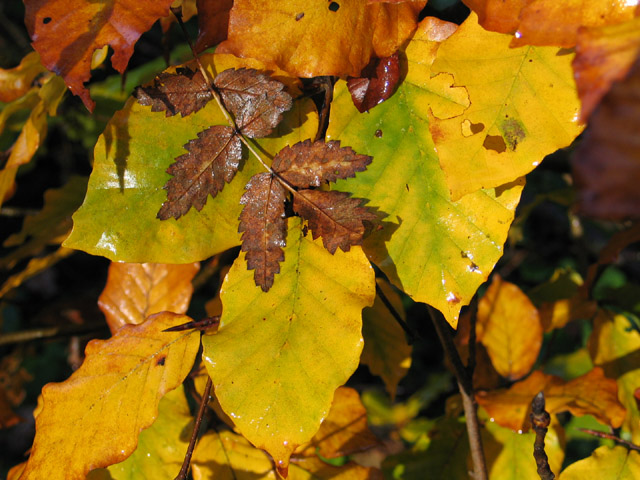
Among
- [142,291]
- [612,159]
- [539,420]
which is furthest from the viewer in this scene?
[142,291]

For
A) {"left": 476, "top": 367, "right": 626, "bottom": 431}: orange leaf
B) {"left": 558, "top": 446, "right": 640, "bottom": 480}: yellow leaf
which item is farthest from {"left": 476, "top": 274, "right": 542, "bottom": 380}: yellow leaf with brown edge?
{"left": 558, "top": 446, "right": 640, "bottom": 480}: yellow leaf

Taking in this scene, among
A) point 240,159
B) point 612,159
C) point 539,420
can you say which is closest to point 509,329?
point 539,420

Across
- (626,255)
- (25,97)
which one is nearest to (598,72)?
(25,97)

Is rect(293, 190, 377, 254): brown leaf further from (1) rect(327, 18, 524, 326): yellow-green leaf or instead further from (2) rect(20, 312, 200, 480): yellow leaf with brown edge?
(2) rect(20, 312, 200, 480): yellow leaf with brown edge

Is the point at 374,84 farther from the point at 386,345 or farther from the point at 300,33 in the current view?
the point at 386,345

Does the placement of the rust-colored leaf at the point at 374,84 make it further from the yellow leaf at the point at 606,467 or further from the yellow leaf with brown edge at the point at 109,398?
the yellow leaf at the point at 606,467

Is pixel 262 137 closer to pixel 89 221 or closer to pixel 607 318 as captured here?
pixel 89 221
